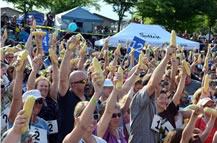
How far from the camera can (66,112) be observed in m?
4.12

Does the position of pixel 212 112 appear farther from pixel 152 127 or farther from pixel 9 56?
pixel 9 56

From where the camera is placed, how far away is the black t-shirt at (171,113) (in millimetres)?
4630

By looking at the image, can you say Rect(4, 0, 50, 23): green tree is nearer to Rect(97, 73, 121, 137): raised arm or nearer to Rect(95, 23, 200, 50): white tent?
Rect(95, 23, 200, 50): white tent

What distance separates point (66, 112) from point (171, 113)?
1325mm

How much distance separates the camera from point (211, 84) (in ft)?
21.5

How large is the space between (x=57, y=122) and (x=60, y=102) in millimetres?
262

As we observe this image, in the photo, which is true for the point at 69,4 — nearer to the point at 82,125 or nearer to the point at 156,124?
the point at 156,124

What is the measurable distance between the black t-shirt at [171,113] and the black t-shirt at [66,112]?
101 centimetres

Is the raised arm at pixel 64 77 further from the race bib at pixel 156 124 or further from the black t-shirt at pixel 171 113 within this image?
the black t-shirt at pixel 171 113

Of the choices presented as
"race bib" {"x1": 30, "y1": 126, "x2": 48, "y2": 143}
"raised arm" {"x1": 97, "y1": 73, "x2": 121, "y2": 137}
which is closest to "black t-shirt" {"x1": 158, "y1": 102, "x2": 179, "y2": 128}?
"raised arm" {"x1": 97, "y1": 73, "x2": 121, "y2": 137}

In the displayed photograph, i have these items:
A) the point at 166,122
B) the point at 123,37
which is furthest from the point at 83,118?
the point at 123,37

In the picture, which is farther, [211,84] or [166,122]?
[211,84]

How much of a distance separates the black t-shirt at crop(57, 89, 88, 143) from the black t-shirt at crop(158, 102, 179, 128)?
1.01m

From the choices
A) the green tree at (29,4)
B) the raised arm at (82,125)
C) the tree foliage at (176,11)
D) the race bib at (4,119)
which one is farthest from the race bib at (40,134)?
the tree foliage at (176,11)
